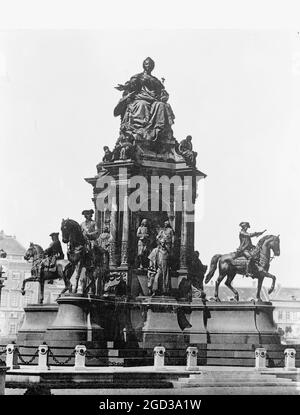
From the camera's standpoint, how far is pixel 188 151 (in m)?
31.9

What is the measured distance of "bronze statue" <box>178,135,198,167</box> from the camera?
104ft

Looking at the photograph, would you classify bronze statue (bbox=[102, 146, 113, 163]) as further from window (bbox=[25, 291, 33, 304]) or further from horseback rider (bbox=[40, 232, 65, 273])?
window (bbox=[25, 291, 33, 304])

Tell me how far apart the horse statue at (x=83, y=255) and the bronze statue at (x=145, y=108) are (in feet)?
19.8

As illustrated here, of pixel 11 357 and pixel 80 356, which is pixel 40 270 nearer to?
pixel 11 357

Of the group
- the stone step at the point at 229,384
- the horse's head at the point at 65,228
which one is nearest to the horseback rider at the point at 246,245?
the stone step at the point at 229,384

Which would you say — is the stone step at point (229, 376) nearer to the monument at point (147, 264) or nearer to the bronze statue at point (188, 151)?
the monument at point (147, 264)

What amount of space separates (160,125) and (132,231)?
455cm

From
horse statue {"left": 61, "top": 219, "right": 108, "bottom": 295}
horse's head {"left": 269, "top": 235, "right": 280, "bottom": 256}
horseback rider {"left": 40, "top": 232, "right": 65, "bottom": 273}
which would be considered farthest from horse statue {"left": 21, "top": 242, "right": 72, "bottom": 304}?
horse's head {"left": 269, "top": 235, "right": 280, "bottom": 256}

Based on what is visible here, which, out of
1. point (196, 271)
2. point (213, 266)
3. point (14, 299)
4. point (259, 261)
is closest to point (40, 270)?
point (196, 271)

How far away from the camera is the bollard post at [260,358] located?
25922mm
